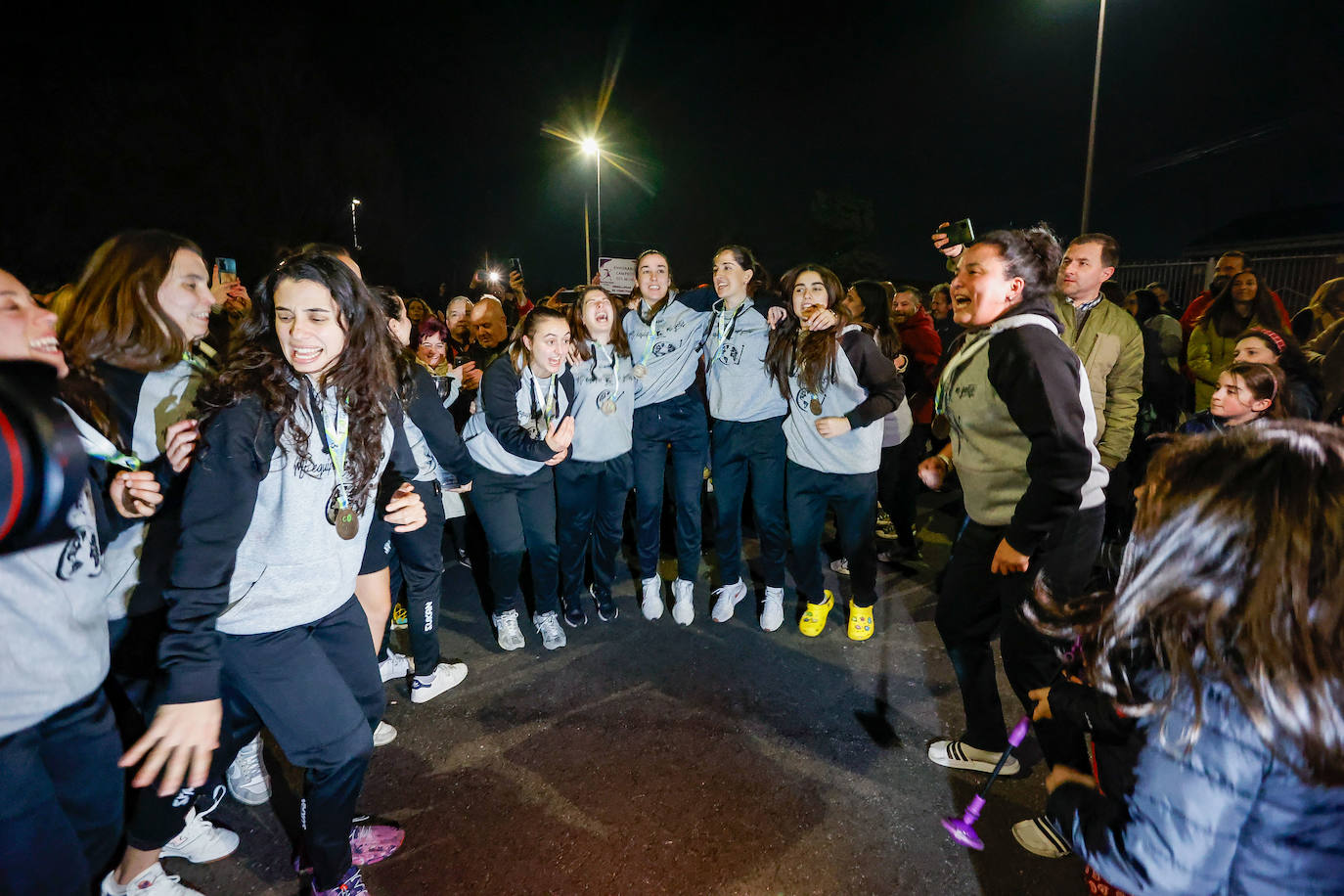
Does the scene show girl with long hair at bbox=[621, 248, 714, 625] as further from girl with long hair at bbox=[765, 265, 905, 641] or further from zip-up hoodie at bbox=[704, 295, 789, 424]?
girl with long hair at bbox=[765, 265, 905, 641]

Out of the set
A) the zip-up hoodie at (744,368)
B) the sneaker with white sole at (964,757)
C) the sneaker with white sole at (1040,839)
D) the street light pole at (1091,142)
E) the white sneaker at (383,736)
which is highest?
the street light pole at (1091,142)

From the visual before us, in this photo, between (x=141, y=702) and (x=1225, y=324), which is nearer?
(x=141, y=702)

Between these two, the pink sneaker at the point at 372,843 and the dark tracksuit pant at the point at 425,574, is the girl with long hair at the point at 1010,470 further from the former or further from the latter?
the dark tracksuit pant at the point at 425,574

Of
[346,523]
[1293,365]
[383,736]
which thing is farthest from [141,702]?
[1293,365]

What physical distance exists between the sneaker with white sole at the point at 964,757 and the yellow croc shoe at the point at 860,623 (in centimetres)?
115

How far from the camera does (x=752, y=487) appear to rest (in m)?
4.51

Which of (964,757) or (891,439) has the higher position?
(891,439)

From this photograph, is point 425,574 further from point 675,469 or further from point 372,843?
point 675,469

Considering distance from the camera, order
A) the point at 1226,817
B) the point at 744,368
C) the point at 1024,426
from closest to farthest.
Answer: the point at 1226,817
the point at 1024,426
the point at 744,368

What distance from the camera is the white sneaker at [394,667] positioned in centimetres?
390

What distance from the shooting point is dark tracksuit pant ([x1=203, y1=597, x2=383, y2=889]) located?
2.02m

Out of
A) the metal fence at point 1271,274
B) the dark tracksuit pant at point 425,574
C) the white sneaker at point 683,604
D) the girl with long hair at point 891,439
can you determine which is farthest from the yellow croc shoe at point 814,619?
the metal fence at point 1271,274

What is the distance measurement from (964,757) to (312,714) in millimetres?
2745

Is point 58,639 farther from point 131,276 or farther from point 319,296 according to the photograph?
point 131,276
